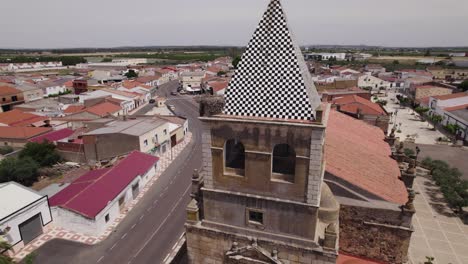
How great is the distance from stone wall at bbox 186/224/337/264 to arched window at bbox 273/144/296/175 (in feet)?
10.2

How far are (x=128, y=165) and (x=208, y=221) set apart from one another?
97.6 ft

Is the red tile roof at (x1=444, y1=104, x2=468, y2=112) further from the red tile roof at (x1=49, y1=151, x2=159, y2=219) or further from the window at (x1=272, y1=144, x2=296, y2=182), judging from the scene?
the window at (x1=272, y1=144, x2=296, y2=182)

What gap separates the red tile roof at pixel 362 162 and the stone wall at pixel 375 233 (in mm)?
1304

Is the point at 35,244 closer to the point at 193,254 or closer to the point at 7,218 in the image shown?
the point at 7,218

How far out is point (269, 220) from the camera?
1196 centimetres

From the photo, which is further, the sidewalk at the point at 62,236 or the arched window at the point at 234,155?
the sidewalk at the point at 62,236

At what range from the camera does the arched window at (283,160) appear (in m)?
12.6

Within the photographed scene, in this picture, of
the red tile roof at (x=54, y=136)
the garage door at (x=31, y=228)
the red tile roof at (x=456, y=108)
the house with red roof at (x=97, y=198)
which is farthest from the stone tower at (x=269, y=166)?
the red tile roof at (x=456, y=108)

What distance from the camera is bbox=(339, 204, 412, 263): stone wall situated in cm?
1398

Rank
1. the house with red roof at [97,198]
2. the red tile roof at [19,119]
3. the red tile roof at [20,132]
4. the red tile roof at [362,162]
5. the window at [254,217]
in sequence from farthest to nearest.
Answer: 1. the red tile roof at [19,119]
2. the red tile roof at [20,132]
3. the house with red roof at [97,198]
4. the red tile roof at [362,162]
5. the window at [254,217]

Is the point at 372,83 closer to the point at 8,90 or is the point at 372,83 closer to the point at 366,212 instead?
the point at 366,212

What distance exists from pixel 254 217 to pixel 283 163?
2.84 meters

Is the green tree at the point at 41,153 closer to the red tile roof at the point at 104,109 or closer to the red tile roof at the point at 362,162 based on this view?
the red tile roof at the point at 104,109

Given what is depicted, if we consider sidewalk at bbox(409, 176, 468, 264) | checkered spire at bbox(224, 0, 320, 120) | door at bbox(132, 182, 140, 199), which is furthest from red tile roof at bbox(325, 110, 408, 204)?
door at bbox(132, 182, 140, 199)
